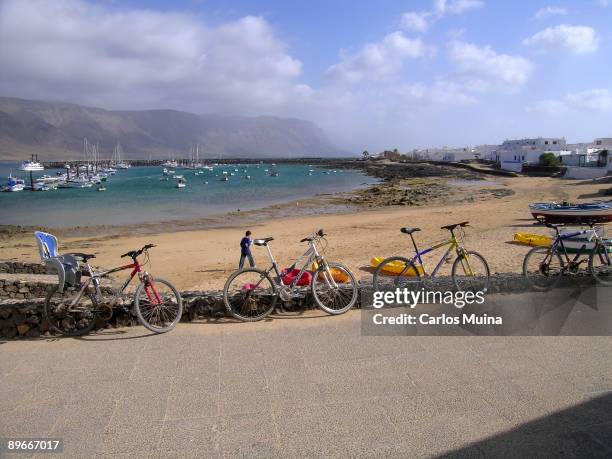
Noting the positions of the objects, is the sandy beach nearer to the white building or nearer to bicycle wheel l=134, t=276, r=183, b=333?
bicycle wheel l=134, t=276, r=183, b=333

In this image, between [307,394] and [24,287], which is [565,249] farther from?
[24,287]

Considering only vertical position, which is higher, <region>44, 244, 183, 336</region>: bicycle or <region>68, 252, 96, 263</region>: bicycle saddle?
<region>68, 252, 96, 263</region>: bicycle saddle

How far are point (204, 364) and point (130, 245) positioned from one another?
16.5 metres

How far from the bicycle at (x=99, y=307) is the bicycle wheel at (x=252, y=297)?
625 mm

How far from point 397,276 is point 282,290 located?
5.30 feet

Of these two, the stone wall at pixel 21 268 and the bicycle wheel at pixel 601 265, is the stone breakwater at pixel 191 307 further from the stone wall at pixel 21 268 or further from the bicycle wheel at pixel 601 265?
the stone wall at pixel 21 268

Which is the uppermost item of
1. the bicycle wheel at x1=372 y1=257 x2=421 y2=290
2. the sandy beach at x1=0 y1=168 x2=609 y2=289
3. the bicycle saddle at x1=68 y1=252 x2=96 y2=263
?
the bicycle saddle at x1=68 y1=252 x2=96 y2=263

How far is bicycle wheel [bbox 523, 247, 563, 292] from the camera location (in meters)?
6.33

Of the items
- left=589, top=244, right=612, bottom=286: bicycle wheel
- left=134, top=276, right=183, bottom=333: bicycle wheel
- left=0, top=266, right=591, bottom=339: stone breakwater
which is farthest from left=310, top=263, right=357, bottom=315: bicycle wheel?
left=589, top=244, right=612, bottom=286: bicycle wheel

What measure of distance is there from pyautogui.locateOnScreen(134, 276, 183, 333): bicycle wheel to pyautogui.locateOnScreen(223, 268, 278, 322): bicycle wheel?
60 cm

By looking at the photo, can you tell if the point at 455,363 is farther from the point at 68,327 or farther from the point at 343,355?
the point at 68,327

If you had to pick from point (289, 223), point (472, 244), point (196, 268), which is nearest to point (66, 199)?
point (289, 223)

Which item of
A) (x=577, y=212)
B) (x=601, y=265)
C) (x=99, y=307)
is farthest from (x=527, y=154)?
(x=99, y=307)

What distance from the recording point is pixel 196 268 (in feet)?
44.8
